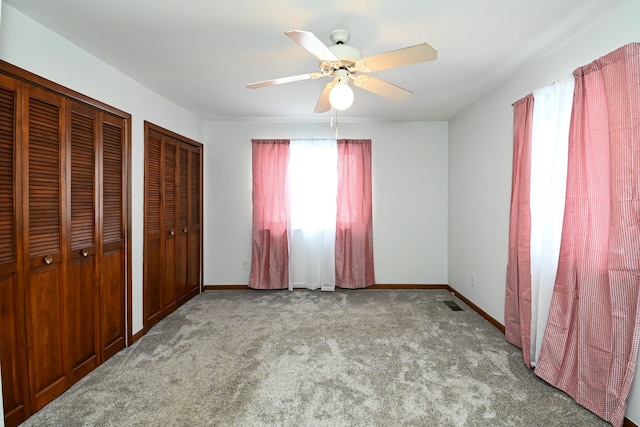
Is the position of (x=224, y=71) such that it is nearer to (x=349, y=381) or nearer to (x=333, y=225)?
(x=333, y=225)

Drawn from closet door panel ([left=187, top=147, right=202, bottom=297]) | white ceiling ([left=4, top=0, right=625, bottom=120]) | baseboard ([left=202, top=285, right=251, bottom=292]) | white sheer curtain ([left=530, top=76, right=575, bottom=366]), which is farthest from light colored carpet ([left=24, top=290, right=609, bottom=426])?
white ceiling ([left=4, top=0, right=625, bottom=120])

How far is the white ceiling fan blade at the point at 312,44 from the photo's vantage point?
1.33 meters

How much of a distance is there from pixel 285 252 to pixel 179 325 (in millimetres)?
1607

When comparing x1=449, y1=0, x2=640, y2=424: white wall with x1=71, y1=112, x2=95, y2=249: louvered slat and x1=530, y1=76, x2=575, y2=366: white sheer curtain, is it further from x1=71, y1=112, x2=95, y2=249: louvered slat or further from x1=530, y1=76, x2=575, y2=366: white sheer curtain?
x1=71, y1=112, x2=95, y2=249: louvered slat

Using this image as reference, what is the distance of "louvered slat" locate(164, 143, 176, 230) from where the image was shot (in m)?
3.20

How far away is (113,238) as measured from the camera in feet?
7.96

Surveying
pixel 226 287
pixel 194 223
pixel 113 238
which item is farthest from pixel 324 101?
pixel 226 287

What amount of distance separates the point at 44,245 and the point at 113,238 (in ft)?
1.99

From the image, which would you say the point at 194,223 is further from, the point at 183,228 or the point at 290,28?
the point at 290,28

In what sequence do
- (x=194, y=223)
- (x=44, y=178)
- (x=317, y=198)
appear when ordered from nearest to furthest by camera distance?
(x=44, y=178), (x=194, y=223), (x=317, y=198)

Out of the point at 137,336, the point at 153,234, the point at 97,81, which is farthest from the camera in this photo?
the point at 153,234

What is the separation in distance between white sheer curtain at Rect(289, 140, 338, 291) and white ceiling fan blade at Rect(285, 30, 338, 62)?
2.46 metres

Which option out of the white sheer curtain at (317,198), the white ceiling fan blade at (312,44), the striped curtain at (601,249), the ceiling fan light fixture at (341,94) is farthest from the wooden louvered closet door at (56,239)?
the striped curtain at (601,249)

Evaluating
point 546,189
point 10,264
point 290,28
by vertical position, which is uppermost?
point 290,28
